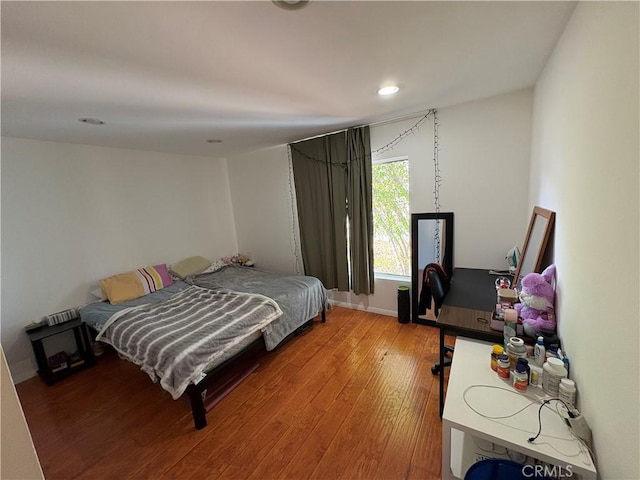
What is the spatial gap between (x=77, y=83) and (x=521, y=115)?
331 cm

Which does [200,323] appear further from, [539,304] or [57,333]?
[539,304]

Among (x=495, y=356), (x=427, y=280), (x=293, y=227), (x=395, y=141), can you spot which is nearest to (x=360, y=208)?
(x=395, y=141)

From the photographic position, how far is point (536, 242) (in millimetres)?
1752

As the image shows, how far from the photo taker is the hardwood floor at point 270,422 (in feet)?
5.13

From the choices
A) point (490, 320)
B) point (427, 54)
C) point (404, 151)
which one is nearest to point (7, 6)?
point (427, 54)

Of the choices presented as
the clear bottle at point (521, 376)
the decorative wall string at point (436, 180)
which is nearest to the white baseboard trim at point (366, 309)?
the decorative wall string at point (436, 180)

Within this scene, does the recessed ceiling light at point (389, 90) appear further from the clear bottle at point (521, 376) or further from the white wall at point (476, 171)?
the clear bottle at point (521, 376)

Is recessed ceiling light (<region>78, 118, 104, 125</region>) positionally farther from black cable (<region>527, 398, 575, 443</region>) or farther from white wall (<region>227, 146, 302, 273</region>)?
black cable (<region>527, 398, 575, 443</region>)

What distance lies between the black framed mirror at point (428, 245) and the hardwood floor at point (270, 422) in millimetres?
519

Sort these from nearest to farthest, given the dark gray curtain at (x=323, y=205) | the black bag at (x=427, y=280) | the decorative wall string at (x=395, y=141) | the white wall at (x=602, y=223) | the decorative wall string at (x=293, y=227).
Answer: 1. the white wall at (x=602, y=223)
2. the black bag at (x=427, y=280)
3. the decorative wall string at (x=395, y=141)
4. the dark gray curtain at (x=323, y=205)
5. the decorative wall string at (x=293, y=227)

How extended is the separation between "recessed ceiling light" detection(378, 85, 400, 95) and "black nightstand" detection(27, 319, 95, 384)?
11.9 feet

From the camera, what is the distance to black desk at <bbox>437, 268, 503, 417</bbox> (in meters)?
1.50

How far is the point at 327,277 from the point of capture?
11.8ft

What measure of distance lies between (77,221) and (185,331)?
1991 millimetres
